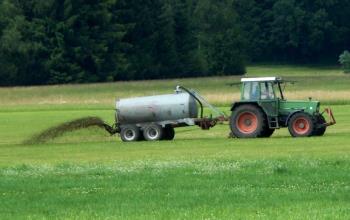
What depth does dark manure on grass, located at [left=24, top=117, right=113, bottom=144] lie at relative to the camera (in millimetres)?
33688

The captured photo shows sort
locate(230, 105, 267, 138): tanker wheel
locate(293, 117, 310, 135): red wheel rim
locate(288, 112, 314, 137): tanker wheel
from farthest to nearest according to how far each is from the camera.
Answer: locate(230, 105, 267, 138): tanker wheel → locate(293, 117, 310, 135): red wheel rim → locate(288, 112, 314, 137): tanker wheel

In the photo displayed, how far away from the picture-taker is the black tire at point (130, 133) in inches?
1368

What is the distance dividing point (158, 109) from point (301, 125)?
473 centimetres

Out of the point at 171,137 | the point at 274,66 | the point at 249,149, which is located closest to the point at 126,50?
the point at 274,66

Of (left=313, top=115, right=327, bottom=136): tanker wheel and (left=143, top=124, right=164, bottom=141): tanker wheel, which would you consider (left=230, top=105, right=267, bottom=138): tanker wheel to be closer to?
(left=313, top=115, right=327, bottom=136): tanker wheel

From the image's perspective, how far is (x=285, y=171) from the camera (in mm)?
20797

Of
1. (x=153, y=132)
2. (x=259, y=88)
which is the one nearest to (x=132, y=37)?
(x=153, y=132)

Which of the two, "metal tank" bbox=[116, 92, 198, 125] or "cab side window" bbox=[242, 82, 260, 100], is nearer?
"cab side window" bbox=[242, 82, 260, 100]

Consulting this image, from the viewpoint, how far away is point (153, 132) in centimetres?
3472

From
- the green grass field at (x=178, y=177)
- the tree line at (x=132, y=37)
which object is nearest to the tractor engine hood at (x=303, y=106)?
the green grass field at (x=178, y=177)

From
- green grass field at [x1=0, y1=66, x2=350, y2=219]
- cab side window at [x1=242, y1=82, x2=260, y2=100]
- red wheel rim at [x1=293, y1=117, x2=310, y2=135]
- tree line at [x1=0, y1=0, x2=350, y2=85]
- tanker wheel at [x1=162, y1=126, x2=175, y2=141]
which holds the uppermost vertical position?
tree line at [x1=0, y1=0, x2=350, y2=85]

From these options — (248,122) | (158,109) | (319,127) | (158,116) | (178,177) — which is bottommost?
(178,177)

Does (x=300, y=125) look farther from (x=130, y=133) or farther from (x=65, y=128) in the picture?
(x=65, y=128)

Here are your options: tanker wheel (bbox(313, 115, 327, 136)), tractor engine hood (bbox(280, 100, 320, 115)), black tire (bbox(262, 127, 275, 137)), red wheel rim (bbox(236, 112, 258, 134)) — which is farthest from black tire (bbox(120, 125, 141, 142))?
tanker wheel (bbox(313, 115, 327, 136))
